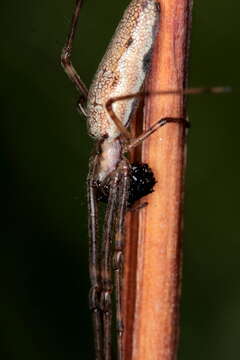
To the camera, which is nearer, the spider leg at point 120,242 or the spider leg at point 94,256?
the spider leg at point 120,242

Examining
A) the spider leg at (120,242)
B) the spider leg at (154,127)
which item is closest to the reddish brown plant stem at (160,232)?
the spider leg at (154,127)

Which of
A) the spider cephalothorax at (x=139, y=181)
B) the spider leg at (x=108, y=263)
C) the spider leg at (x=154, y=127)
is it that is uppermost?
the spider leg at (x=154, y=127)

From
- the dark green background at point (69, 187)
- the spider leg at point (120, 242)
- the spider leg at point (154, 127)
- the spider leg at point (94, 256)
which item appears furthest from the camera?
the dark green background at point (69, 187)

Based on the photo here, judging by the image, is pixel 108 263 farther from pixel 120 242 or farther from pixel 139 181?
pixel 139 181

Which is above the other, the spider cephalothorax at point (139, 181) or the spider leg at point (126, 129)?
the spider leg at point (126, 129)

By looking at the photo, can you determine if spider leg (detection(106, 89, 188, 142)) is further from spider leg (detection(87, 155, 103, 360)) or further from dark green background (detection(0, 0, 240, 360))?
dark green background (detection(0, 0, 240, 360))

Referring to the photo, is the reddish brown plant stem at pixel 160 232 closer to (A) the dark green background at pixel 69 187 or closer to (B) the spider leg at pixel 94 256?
(B) the spider leg at pixel 94 256

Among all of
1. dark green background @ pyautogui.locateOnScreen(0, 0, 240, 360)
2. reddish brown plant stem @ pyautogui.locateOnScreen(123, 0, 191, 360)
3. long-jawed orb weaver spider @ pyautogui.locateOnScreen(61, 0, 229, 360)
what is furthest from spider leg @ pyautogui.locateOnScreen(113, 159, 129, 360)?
dark green background @ pyautogui.locateOnScreen(0, 0, 240, 360)

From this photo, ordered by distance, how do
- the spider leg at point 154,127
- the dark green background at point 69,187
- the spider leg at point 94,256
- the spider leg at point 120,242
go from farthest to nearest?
the dark green background at point 69,187, the spider leg at point 94,256, the spider leg at point 120,242, the spider leg at point 154,127
